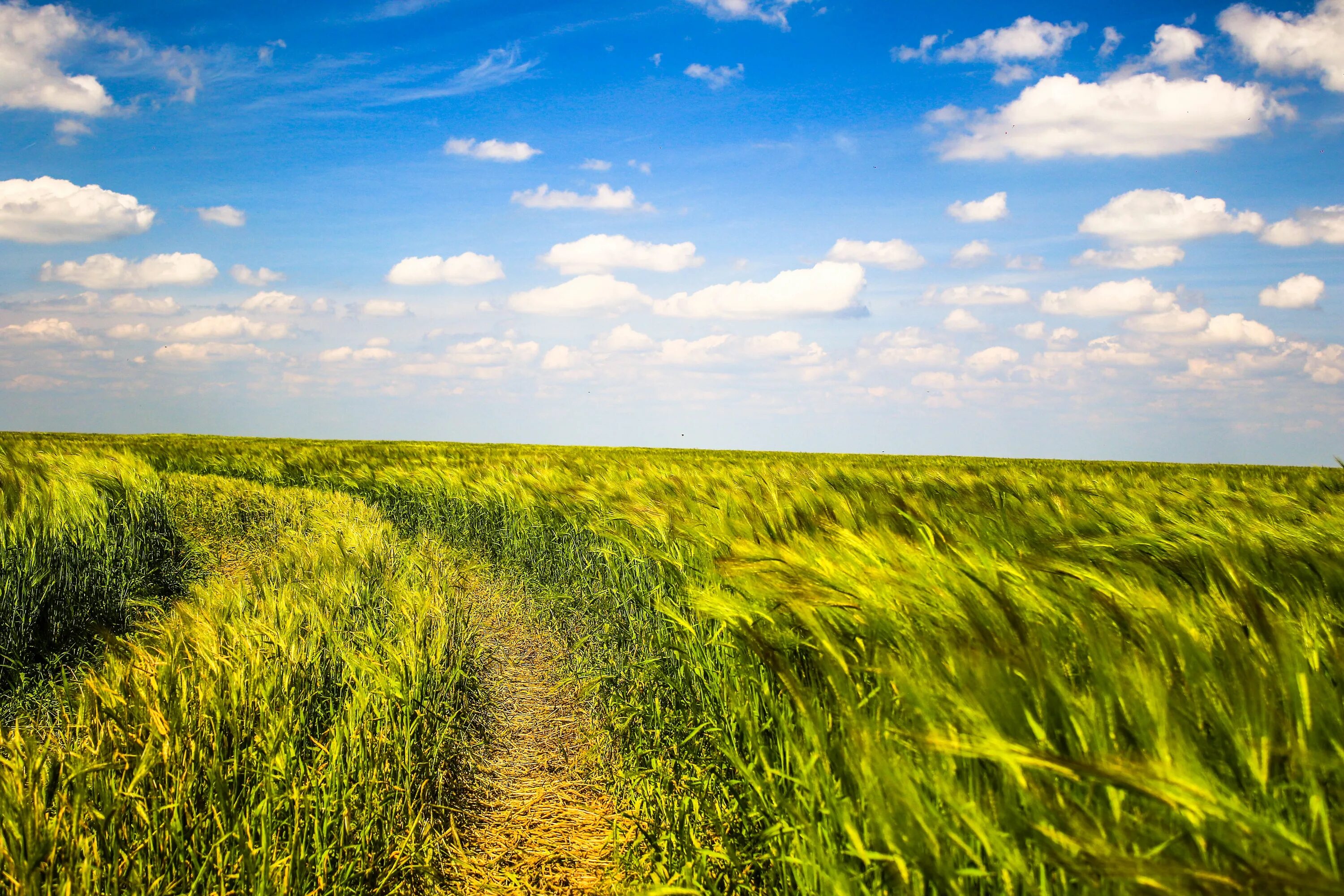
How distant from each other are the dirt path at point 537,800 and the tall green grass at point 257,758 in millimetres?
142

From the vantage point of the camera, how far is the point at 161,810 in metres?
1.54

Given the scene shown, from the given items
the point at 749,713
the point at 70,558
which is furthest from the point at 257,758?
the point at 70,558

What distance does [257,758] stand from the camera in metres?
1.79

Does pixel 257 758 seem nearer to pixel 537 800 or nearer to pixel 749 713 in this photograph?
pixel 537 800

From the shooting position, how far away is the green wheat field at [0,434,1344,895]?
916 mm

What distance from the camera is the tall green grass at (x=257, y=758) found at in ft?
4.87

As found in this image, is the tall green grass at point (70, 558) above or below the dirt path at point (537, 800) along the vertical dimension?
above

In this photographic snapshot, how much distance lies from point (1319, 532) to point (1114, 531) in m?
0.65

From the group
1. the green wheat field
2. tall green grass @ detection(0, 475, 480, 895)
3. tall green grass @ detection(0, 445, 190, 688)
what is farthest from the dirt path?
tall green grass @ detection(0, 445, 190, 688)

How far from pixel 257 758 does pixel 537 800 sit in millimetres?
1044

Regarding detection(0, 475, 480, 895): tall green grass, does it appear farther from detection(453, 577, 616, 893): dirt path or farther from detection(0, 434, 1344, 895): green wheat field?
detection(453, 577, 616, 893): dirt path

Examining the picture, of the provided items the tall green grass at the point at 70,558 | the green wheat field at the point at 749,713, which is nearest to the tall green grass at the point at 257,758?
the green wheat field at the point at 749,713

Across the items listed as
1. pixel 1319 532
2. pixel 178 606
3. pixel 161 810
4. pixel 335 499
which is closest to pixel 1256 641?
pixel 1319 532

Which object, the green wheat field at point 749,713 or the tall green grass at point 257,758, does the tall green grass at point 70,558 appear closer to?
the green wheat field at point 749,713
